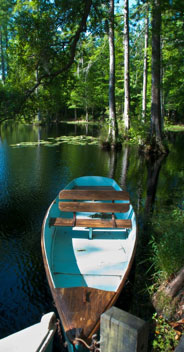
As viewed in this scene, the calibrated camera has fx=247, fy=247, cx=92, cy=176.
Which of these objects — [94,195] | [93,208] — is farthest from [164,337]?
[94,195]

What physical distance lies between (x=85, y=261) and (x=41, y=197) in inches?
177

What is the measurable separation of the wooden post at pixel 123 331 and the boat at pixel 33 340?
1080 millimetres

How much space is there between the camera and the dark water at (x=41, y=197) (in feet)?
13.1

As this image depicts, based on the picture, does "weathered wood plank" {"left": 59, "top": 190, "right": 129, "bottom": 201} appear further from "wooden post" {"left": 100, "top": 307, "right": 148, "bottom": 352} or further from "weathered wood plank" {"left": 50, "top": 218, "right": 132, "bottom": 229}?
"wooden post" {"left": 100, "top": 307, "right": 148, "bottom": 352}

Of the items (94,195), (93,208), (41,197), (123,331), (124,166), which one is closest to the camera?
(123,331)

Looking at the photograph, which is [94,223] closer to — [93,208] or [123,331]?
[93,208]

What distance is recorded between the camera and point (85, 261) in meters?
4.35

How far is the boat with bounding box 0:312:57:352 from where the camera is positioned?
249cm

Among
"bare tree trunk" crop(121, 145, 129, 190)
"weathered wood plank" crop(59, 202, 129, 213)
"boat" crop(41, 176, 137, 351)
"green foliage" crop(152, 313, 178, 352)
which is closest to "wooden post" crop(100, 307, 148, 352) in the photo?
"boat" crop(41, 176, 137, 351)

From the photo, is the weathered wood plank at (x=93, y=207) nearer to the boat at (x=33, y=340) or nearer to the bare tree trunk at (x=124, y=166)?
the boat at (x=33, y=340)

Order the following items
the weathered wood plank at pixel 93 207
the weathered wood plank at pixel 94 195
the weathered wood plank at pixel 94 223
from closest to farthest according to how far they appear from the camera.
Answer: the weathered wood plank at pixel 94 223, the weathered wood plank at pixel 93 207, the weathered wood plank at pixel 94 195

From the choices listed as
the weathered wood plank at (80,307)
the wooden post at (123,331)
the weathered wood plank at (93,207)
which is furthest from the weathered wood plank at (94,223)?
the wooden post at (123,331)

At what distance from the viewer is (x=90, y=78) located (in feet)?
111

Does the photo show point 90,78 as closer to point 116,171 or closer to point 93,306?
point 116,171
